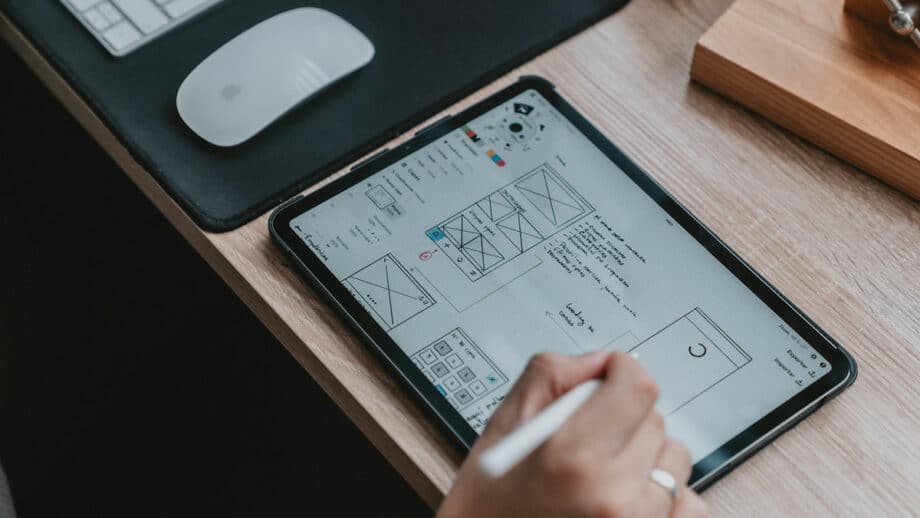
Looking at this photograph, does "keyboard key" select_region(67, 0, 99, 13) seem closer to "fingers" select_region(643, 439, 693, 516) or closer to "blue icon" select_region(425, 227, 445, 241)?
"blue icon" select_region(425, 227, 445, 241)

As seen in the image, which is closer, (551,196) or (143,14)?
(551,196)

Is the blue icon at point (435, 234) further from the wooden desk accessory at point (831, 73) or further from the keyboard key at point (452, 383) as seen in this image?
the wooden desk accessory at point (831, 73)

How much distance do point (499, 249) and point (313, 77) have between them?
21cm

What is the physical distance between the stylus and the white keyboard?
1.58ft

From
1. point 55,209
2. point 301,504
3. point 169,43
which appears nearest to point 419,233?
point 169,43

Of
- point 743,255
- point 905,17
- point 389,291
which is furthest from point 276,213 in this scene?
point 905,17

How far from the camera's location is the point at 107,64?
747 millimetres

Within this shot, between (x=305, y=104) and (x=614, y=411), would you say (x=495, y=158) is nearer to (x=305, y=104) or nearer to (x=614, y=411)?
(x=305, y=104)

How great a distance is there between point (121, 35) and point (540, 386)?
0.48 m

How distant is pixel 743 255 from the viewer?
0.65 meters

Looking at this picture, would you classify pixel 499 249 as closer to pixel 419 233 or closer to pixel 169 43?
pixel 419 233

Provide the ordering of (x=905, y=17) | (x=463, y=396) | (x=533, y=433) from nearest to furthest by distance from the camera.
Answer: (x=533, y=433) → (x=463, y=396) → (x=905, y=17)

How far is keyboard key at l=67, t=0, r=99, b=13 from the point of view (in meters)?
0.77

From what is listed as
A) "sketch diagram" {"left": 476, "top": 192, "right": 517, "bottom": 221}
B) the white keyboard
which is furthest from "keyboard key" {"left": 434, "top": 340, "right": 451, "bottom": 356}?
the white keyboard
